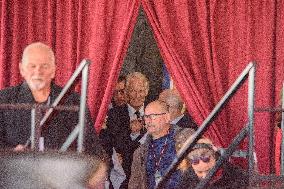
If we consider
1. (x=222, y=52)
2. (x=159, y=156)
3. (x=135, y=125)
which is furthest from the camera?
(x=222, y=52)

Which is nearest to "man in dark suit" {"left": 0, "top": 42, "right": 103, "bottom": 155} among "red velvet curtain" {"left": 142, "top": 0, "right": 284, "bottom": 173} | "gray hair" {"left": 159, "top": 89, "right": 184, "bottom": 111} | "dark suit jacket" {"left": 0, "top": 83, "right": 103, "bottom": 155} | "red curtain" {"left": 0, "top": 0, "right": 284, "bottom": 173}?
"dark suit jacket" {"left": 0, "top": 83, "right": 103, "bottom": 155}

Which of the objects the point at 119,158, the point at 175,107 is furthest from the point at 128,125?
the point at 175,107

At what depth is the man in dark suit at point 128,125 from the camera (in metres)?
4.26

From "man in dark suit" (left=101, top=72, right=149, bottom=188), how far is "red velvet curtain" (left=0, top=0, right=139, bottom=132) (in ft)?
0.59

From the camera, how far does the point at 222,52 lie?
471 cm

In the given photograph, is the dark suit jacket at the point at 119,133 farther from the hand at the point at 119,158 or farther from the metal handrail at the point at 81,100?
the metal handrail at the point at 81,100

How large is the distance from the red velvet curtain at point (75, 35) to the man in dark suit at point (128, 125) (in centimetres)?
18

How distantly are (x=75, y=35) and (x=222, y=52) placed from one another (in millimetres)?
1296

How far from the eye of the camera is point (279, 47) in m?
4.79

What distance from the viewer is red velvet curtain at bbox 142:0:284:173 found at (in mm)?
4598

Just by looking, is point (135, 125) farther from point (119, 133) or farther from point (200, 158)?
point (200, 158)

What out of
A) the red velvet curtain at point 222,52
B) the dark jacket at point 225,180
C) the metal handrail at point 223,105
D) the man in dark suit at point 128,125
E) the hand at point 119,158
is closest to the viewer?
the metal handrail at point 223,105

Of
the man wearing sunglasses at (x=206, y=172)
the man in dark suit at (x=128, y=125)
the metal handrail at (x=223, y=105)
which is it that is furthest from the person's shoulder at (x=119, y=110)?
the metal handrail at (x=223, y=105)

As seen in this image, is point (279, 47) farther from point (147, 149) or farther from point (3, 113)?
point (3, 113)
